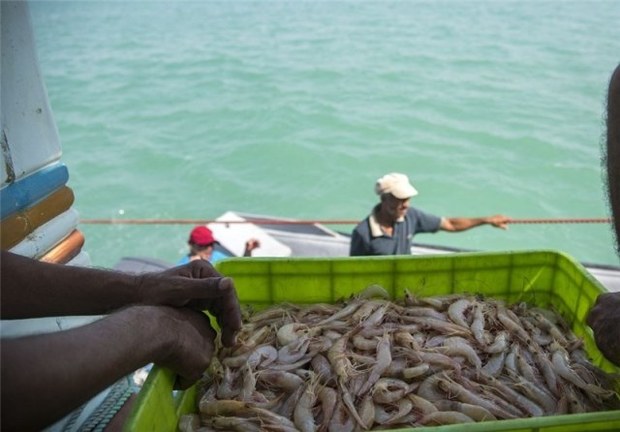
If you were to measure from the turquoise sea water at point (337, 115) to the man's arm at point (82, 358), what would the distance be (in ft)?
23.9

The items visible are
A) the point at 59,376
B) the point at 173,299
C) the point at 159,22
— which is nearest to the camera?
the point at 59,376

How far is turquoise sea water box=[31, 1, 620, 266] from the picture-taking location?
14211 mm

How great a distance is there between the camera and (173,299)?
6.53ft

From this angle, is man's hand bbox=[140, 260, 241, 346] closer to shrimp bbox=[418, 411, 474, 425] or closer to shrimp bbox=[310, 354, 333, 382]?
shrimp bbox=[310, 354, 333, 382]

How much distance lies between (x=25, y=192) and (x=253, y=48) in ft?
76.4

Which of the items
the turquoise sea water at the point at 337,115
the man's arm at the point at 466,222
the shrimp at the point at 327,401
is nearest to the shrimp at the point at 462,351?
the shrimp at the point at 327,401

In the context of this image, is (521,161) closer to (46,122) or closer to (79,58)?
(46,122)

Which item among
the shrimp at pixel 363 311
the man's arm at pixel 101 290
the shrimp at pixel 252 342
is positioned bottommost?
the shrimp at pixel 252 342

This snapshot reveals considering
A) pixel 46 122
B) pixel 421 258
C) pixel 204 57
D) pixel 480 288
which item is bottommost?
pixel 204 57

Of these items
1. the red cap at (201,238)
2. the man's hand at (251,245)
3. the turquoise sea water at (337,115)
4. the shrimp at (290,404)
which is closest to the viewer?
the shrimp at (290,404)

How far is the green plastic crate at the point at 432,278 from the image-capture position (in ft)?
7.94

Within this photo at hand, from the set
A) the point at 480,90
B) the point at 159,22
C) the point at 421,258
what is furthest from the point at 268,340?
the point at 159,22

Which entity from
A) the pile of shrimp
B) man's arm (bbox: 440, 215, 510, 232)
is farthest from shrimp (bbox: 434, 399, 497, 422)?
man's arm (bbox: 440, 215, 510, 232)

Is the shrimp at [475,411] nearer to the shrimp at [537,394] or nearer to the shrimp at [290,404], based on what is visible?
the shrimp at [537,394]
